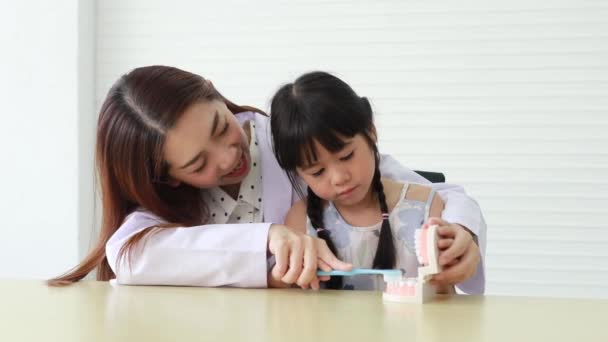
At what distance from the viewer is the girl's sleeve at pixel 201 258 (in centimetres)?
119

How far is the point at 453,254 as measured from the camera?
112 centimetres

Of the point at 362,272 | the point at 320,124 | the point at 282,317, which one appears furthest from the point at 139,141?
the point at 282,317

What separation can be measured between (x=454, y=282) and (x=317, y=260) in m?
0.21

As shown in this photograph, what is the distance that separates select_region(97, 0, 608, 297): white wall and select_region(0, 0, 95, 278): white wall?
902 mm

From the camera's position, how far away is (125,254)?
1.25 metres

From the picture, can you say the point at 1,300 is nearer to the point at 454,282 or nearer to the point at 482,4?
the point at 454,282

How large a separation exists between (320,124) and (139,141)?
1.13ft

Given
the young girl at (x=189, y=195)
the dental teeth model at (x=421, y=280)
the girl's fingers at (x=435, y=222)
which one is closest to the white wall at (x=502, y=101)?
the young girl at (x=189, y=195)

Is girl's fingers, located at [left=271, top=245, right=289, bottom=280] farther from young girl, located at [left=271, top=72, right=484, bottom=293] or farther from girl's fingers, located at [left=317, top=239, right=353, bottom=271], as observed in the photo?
young girl, located at [left=271, top=72, right=484, bottom=293]

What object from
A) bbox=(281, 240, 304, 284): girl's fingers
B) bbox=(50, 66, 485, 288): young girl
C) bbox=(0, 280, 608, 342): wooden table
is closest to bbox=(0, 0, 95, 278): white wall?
bbox=(50, 66, 485, 288): young girl

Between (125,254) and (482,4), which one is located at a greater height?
(482,4)

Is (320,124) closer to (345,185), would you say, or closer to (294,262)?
(345,185)

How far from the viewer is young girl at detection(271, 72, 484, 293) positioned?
1381 mm

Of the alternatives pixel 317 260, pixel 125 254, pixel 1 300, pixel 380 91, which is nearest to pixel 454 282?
pixel 317 260
